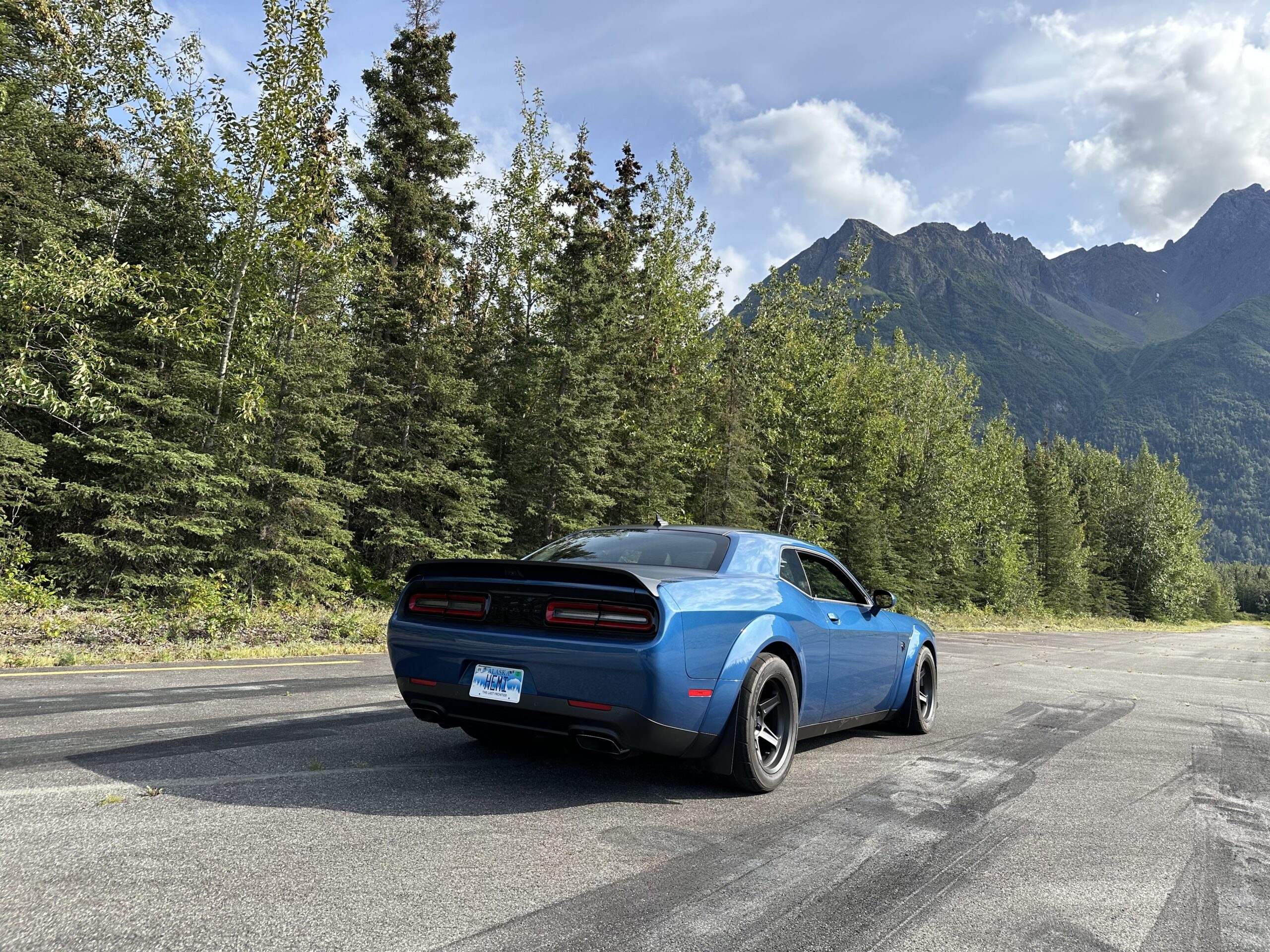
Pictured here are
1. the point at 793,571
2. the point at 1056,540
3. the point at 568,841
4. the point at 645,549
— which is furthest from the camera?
the point at 1056,540

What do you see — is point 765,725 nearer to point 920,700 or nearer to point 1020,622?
point 920,700

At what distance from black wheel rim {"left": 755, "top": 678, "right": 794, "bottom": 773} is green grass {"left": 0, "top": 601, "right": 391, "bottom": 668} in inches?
280

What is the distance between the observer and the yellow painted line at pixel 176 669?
269 inches

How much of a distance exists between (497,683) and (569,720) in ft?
1.41

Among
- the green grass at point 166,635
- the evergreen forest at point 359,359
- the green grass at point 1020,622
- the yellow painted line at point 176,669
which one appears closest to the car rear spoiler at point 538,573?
the yellow painted line at point 176,669

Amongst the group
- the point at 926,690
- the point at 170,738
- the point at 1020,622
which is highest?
the point at 926,690

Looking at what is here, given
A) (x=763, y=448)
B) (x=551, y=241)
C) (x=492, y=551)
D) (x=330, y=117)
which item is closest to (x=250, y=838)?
(x=330, y=117)

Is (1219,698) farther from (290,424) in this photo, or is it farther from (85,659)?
(290,424)

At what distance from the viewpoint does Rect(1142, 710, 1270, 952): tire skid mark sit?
8.77 ft

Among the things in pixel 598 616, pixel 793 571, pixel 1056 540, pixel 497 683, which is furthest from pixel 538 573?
pixel 1056 540

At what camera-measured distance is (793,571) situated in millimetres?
4945

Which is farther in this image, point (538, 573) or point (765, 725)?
point (765, 725)

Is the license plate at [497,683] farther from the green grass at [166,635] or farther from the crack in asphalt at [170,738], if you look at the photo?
the green grass at [166,635]

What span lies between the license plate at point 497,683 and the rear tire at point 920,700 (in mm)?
3705
